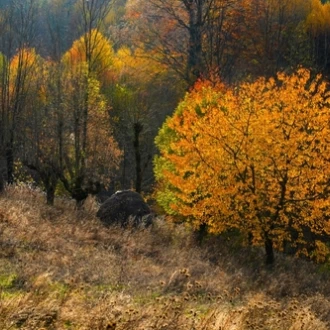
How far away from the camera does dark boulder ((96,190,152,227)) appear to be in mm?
18297

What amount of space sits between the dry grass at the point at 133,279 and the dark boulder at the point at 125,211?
49cm

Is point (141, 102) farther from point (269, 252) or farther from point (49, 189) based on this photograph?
point (269, 252)

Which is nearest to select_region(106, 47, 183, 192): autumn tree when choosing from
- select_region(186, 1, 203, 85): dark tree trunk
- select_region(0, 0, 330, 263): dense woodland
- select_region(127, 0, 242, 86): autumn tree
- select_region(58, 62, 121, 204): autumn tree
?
select_region(0, 0, 330, 263): dense woodland

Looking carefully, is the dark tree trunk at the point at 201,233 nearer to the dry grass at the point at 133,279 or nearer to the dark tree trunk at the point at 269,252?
the dry grass at the point at 133,279

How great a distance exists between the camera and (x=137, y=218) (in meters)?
18.9

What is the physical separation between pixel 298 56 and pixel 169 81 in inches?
429

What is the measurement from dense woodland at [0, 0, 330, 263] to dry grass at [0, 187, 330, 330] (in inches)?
46.9

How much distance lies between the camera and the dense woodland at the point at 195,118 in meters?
17.1

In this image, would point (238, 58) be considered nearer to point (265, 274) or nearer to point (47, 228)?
point (265, 274)

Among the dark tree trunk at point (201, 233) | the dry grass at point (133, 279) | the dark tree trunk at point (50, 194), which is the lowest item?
the dark tree trunk at point (201, 233)

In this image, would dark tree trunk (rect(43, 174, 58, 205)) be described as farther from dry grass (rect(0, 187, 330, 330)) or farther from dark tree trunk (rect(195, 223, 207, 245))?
dark tree trunk (rect(195, 223, 207, 245))

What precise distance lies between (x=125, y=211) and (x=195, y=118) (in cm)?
468

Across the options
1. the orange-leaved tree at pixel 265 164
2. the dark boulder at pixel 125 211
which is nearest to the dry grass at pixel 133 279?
the dark boulder at pixel 125 211

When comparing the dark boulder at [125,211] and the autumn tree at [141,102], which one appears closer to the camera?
the dark boulder at [125,211]
